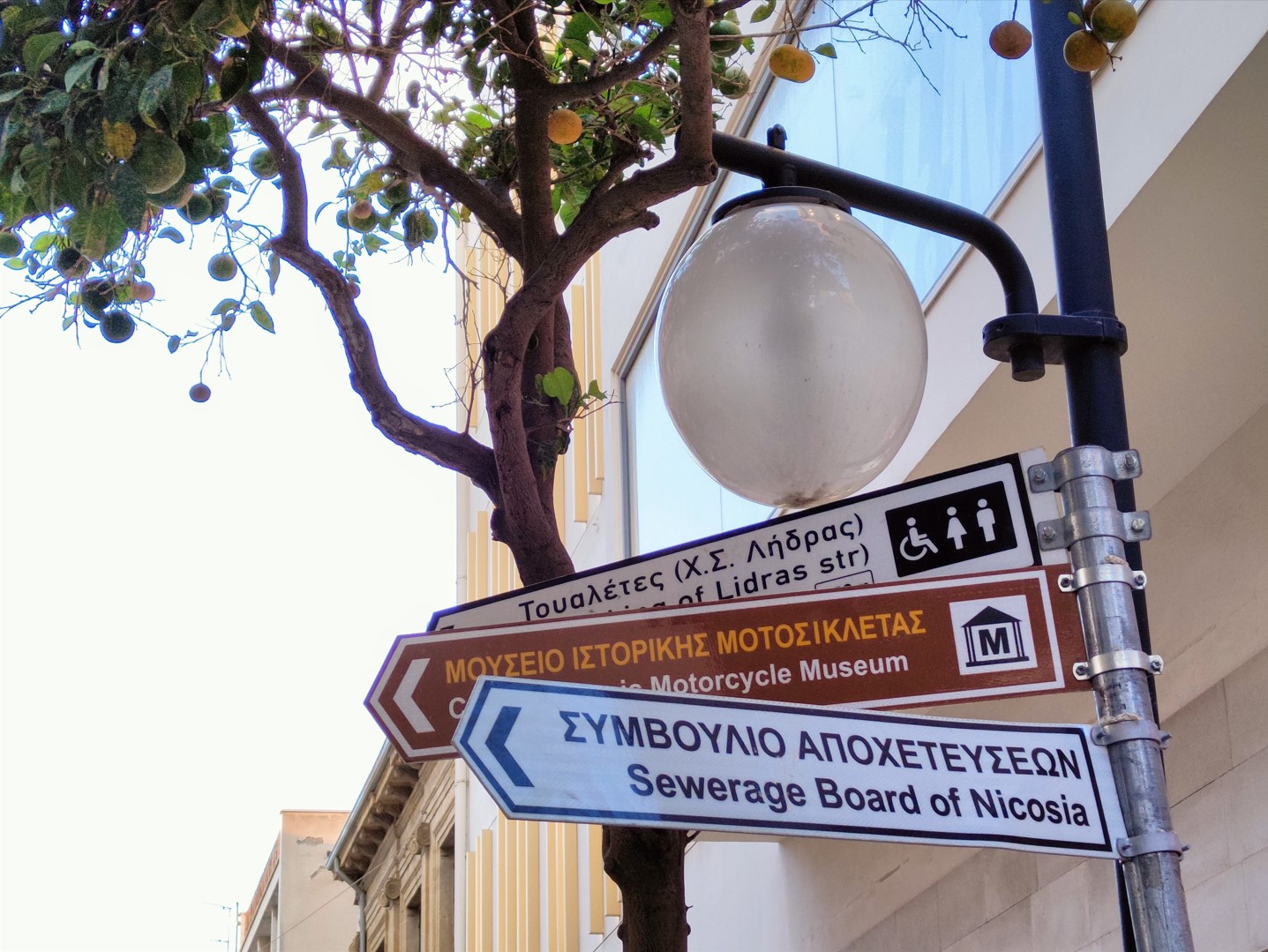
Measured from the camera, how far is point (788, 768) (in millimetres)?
2205

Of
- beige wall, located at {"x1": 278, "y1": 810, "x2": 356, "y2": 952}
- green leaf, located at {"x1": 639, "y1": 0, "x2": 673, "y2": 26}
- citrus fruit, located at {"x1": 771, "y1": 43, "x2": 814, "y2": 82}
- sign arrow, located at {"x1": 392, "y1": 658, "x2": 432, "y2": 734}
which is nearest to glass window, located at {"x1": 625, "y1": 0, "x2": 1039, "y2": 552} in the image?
green leaf, located at {"x1": 639, "y1": 0, "x2": 673, "y2": 26}

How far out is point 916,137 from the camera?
6.14m

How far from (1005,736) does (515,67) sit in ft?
8.84

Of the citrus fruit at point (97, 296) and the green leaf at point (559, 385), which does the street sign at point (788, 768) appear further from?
the citrus fruit at point (97, 296)

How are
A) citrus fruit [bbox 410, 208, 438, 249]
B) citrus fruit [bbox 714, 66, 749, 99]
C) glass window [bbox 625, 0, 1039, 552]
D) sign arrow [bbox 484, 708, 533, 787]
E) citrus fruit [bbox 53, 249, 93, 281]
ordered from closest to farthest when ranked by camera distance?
1. sign arrow [bbox 484, 708, 533, 787]
2. citrus fruit [bbox 53, 249, 93, 281]
3. citrus fruit [bbox 714, 66, 749, 99]
4. glass window [bbox 625, 0, 1039, 552]
5. citrus fruit [bbox 410, 208, 438, 249]

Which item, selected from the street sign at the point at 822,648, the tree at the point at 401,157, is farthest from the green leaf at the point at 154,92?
the street sign at the point at 822,648

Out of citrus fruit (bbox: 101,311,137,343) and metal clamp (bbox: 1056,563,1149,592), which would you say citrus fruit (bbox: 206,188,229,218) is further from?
metal clamp (bbox: 1056,563,1149,592)

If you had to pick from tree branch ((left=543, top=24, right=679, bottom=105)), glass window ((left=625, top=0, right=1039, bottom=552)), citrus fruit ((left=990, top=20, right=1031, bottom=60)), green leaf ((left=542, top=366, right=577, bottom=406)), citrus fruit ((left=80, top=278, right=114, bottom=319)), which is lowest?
green leaf ((left=542, top=366, right=577, bottom=406))

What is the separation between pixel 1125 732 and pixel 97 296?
359cm

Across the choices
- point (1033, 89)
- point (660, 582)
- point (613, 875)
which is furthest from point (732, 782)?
point (1033, 89)

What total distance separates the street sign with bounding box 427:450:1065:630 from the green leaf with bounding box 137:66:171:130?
1148 millimetres

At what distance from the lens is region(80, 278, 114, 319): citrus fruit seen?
15.4ft

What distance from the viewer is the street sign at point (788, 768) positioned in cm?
213

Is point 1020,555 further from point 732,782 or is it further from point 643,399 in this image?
point 643,399
